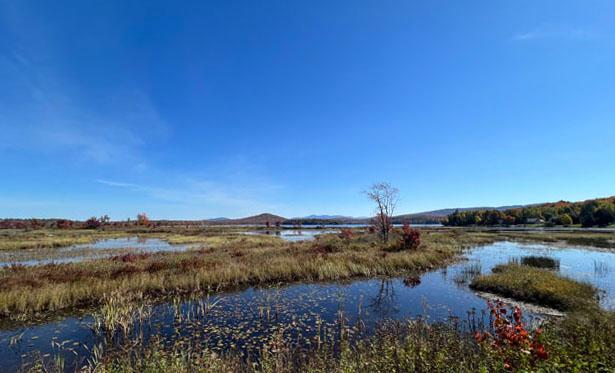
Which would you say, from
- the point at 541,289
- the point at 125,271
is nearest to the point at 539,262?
the point at 541,289

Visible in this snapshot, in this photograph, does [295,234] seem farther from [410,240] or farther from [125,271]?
[125,271]

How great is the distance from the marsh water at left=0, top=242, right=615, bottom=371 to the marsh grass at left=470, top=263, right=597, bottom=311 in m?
0.80

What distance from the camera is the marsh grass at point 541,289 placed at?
14180mm

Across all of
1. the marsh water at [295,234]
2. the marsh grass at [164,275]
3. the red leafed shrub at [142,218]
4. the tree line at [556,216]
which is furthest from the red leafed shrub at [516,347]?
the red leafed shrub at [142,218]

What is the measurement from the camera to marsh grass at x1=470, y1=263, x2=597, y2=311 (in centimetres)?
1418

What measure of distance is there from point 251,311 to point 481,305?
11.3 metres

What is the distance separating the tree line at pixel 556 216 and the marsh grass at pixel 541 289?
98.5 metres

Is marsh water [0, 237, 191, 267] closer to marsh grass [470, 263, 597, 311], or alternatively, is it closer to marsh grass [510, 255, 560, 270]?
marsh grass [470, 263, 597, 311]

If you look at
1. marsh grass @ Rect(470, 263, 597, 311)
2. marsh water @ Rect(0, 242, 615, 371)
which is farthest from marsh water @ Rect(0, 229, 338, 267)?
marsh grass @ Rect(470, 263, 597, 311)

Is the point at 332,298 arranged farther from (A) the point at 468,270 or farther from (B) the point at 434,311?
(A) the point at 468,270

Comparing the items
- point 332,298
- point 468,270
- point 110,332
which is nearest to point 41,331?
point 110,332

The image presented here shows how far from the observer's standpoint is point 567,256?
100 feet

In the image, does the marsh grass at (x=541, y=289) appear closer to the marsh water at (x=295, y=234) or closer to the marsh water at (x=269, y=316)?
the marsh water at (x=269, y=316)

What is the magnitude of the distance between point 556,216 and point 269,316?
131 m
